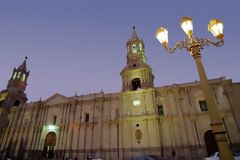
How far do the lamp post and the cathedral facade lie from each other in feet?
55.7

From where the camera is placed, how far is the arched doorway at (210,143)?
19797 millimetres

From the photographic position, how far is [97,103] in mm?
27359

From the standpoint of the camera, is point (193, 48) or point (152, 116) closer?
point (193, 48)

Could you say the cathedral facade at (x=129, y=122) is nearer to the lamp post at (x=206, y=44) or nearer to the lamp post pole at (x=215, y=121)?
the lamp post at (x=206, y=44)

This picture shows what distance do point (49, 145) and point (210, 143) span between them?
24005 millimetres

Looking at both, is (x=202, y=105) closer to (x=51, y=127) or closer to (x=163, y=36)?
(x=163, y=36)

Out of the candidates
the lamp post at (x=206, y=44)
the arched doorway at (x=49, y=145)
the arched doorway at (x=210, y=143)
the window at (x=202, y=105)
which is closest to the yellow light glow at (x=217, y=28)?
the lamp post at (x=206, y=44)

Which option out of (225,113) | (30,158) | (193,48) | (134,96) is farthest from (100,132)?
(193,48)

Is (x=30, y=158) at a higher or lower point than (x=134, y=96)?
lower

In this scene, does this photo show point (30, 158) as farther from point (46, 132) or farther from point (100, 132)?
point (100, 132)

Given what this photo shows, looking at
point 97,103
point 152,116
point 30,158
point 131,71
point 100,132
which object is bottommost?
point 30,158

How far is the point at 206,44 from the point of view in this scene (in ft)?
20.5

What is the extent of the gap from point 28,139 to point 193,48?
31.4 m

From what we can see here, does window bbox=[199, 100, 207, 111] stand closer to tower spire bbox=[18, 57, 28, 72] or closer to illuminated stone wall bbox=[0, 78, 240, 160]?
illuminated stone wall bbox=[0, 78, 240, 160]
